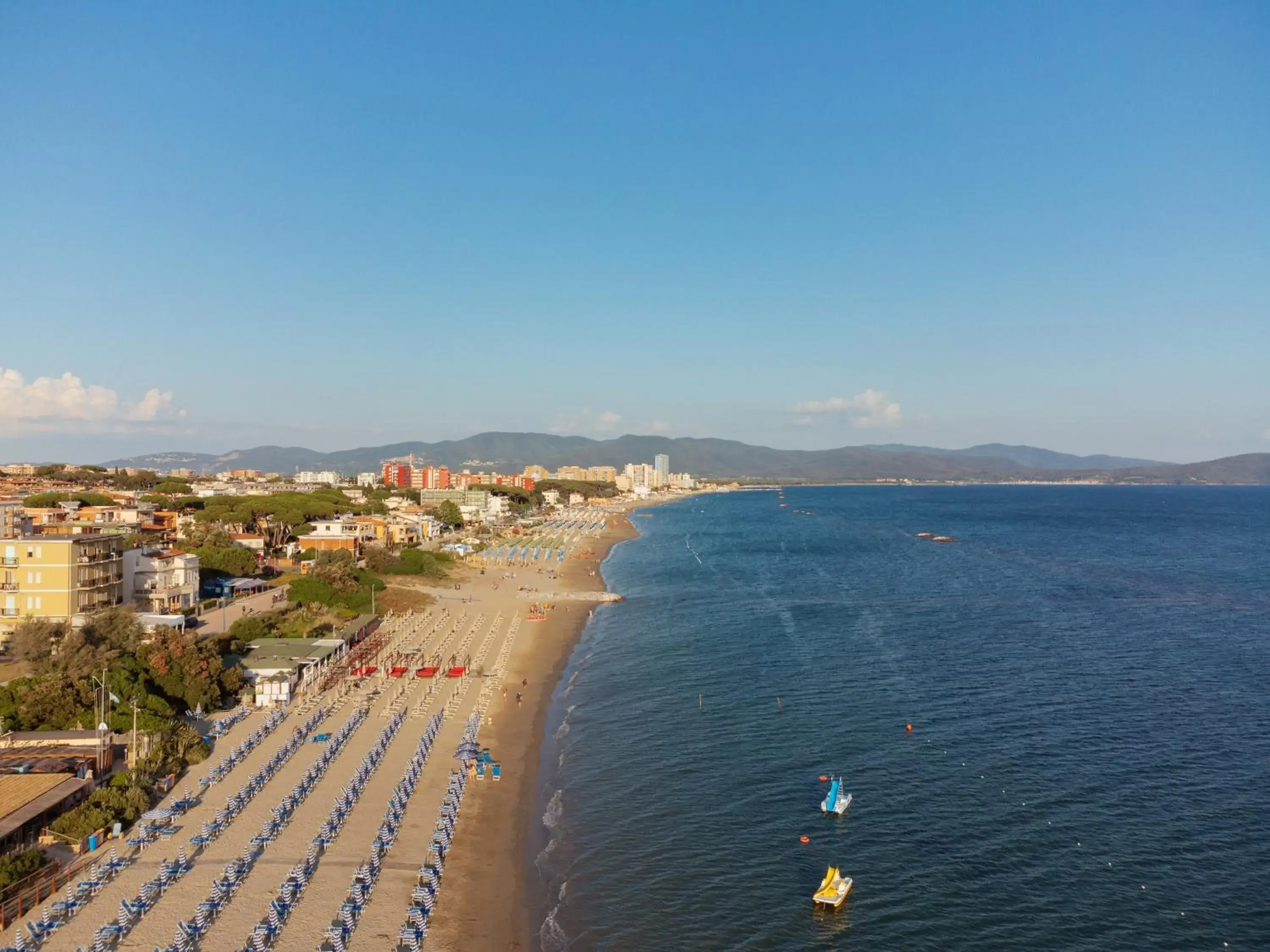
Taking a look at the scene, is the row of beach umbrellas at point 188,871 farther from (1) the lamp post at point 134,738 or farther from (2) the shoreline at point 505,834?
(2) the shoreline at point 505,834

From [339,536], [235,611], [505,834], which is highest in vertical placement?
[339,536]

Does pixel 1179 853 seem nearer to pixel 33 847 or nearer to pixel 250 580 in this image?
pixel 33 847

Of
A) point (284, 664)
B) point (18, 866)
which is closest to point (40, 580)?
point (284, 664)

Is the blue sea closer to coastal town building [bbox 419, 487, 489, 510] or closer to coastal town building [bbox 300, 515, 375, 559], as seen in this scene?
coastal town building [bbox 300, 515, 375, 559]

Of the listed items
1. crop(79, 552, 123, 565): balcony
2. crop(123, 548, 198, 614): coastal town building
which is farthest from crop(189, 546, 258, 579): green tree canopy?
crop(79, 552, 123, 565): balcony

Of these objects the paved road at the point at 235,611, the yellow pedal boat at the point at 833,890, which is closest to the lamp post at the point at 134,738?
the paved road at the point at 235,611

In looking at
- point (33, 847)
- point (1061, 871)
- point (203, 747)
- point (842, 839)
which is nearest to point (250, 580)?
point (203, 747)

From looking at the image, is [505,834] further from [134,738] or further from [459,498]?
[459,498]
